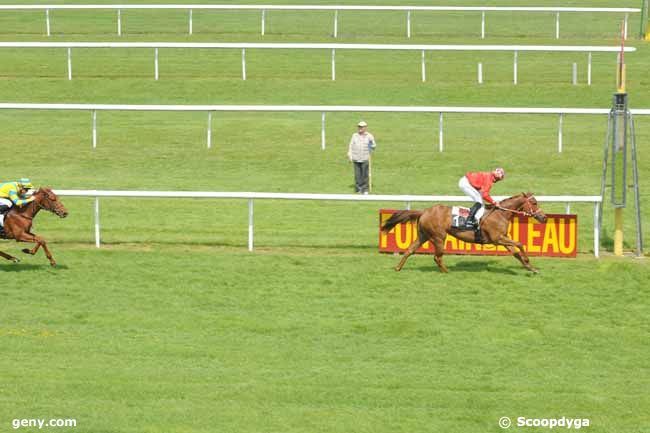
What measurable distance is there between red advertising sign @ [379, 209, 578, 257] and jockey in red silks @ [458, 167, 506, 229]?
86cm

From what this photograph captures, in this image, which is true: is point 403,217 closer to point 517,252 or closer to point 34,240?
point 517,252

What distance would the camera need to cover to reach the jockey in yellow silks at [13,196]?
14039 mm

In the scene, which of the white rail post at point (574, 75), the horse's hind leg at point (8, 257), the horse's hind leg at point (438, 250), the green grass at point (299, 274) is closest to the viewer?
the green grass at point (299, 274)

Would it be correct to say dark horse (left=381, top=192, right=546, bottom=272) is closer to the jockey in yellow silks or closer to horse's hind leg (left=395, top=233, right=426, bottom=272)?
horse's hind leg (left=395, top=233, right=426, bottom=272)

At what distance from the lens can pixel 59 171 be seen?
19859 mm

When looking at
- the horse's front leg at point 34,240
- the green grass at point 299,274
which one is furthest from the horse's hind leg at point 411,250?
the horse's front leg at point 34,240

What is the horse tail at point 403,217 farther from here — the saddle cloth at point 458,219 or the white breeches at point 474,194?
the white breeches at point 474,194

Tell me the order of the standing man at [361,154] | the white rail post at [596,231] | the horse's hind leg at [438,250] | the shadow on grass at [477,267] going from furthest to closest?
the standing man at [361,154] < the white rail post at [596,231] < the shadow on grass at [477,267] < the horse's hind leg at [438,250]

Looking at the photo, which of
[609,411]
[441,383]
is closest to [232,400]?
[441,383]

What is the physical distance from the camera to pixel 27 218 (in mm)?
14180

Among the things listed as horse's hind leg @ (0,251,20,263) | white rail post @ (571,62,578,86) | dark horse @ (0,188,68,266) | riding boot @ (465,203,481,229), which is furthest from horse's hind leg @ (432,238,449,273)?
white rail post @ (571,62,578,86)

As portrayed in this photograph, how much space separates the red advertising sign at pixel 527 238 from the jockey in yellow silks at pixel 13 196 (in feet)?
14.1

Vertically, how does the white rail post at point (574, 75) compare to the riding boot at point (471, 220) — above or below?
above

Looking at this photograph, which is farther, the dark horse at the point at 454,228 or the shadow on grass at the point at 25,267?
the shadow on grass at the point at 25,267
